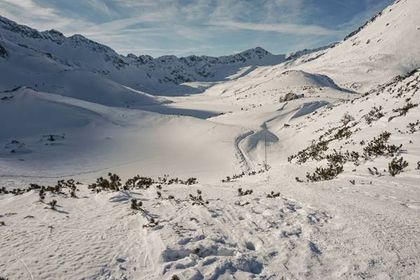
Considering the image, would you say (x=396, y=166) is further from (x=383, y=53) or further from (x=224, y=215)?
(x=383, y=53)

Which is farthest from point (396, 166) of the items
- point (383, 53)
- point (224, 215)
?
point (383, 53)

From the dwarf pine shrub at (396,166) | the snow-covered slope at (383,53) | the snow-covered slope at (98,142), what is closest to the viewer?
the dwarf pine shrub at (396,166)

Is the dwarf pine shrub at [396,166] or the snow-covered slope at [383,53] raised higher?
the snow-covered slope at [383,53]

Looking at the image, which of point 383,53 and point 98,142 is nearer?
point 98,142

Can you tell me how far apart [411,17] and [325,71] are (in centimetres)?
3588

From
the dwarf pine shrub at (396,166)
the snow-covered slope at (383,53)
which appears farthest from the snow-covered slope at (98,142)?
the snow-covered slope at (383,53)

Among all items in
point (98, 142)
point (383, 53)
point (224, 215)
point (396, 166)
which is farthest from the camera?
point (383, 53)

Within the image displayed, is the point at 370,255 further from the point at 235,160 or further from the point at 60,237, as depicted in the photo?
the point at 235,160

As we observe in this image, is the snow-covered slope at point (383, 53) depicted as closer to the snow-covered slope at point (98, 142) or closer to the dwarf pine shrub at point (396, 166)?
the snow-covered slope at point (98, 142)

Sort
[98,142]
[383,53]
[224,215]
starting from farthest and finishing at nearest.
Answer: [383,53] → [98,142] → [224,215]

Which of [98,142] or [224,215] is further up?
[98,142]

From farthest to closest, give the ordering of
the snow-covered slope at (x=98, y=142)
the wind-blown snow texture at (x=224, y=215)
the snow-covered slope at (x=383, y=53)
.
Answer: the snow-covered slope at (x=383, y=53)
the snow-covered slope at (x=98, y=142)
the wind-blown snow texture at (x=224, y=215)

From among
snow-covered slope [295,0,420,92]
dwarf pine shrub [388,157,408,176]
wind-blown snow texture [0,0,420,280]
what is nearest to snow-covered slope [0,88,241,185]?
wind-blown snow texture [0,0,420,280]

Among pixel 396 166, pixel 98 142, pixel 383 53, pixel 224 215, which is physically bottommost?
pixel 224 215
